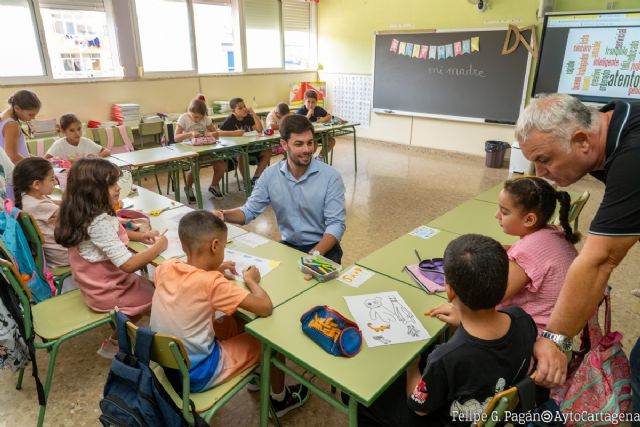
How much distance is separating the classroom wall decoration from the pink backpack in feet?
23.6

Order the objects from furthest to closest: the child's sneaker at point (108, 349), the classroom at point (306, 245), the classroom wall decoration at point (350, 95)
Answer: the classroom wall decoration at point (350, 95) → the child's sneaker at point (108, 349) → the classroom at point (306, 245)

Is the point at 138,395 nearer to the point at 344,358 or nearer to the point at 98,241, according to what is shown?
the point at 344,358

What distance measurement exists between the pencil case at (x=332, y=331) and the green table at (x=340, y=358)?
0.07 feet

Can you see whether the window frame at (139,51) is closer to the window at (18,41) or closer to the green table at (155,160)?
the window at (18,41)

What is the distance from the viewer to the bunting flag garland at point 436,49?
6395mm

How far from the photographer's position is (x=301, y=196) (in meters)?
2.46

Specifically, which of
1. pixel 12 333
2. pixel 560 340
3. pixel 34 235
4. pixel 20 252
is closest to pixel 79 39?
pixel 34 235

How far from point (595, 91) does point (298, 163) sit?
490 cm

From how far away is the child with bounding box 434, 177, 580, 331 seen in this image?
1483 millimetres

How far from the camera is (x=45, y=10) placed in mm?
5129

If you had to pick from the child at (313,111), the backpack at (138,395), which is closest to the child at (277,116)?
the child at (313,111)

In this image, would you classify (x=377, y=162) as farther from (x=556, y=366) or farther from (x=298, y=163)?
(x=556, y=366)

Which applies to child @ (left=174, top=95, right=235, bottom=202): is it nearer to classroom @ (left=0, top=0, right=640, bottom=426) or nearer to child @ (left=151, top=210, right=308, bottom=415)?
classroom @ (left=0, top=0, right=640, bottom=426)

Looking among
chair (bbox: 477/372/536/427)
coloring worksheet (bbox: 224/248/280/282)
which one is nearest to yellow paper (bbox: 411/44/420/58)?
coloring worksheet (bbox: 224/248/280/282)
